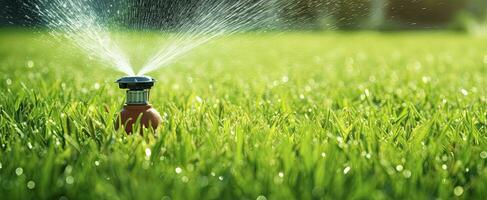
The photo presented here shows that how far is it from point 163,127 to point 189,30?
1234 millimetres

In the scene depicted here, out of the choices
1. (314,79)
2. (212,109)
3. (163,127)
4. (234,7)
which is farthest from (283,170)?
(314,79)

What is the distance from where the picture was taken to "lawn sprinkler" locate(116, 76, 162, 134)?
2.01 m

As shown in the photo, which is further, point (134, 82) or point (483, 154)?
point (134, 82)

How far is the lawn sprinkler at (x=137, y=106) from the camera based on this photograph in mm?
2014

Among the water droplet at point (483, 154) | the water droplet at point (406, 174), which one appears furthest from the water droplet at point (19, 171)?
the water droplet at point (483, 154)

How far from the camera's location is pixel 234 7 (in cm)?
357

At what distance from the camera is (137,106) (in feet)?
6.84

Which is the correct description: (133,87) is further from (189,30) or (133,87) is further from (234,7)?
(234,7)

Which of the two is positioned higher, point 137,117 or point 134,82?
point 134,82

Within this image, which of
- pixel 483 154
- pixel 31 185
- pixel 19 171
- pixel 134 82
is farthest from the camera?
pixel 134 82

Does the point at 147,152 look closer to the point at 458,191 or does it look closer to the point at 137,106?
the point at 137,106

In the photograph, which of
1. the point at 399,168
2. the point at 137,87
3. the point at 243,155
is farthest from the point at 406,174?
the point at 137,87

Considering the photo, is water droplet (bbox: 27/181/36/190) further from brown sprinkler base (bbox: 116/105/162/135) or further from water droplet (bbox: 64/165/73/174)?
brown sprinkler base (bbox: 116/105/162/135)

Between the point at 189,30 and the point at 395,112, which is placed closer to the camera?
the point at 395,112
